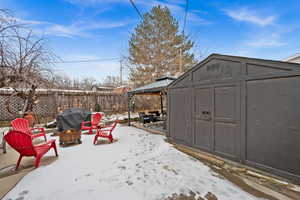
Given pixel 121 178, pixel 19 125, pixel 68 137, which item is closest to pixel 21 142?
pixel 68 137

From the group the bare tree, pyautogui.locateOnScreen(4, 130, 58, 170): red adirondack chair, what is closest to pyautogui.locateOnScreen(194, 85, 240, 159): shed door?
pyautogui.locateOnScreen(4, 130, 58, 170): red adirondack chair

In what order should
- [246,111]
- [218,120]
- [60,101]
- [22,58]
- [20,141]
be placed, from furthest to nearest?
[60,101]
[22,58]
[218,120]
[246,111]
[20,141]

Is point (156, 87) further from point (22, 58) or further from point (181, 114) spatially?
point (22, 58)

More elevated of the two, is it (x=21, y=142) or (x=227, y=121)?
(x=227, y=121)

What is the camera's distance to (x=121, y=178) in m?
2.37

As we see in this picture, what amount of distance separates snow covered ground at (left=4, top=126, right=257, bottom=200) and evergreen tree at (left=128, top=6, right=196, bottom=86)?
10304 millimetres

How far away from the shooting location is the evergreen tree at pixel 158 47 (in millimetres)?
12289

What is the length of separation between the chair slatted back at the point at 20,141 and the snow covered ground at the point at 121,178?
0.49 metres

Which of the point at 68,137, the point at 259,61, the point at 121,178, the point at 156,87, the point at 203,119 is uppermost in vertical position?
the point at 259,61

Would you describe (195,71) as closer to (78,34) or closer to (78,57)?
(78,34)

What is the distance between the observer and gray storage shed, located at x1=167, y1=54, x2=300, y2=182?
2.14m

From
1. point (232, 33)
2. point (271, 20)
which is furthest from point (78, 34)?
point (271, 20)

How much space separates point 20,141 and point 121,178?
220 centimetres

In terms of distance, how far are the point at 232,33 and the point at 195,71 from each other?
27.2ft
